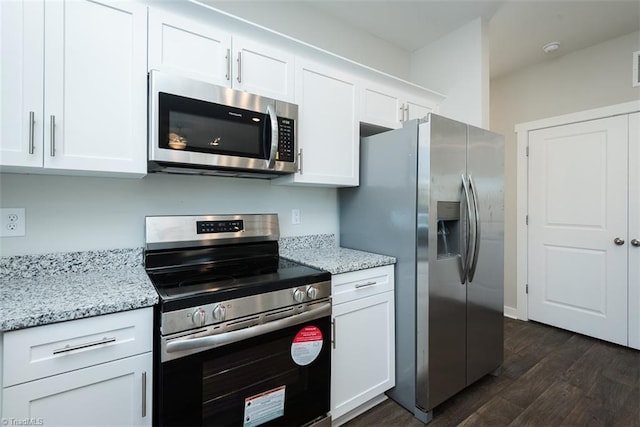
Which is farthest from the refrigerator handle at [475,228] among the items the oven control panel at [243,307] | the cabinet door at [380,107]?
the oven control panel at [243,307]

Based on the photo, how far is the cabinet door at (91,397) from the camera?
95cm

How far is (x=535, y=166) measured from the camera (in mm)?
3188

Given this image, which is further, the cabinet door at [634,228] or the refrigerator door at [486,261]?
the cabinet door at [634,228]

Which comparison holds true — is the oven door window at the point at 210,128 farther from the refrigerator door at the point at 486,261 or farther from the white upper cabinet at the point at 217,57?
the refrigerator door at the point at 486,261

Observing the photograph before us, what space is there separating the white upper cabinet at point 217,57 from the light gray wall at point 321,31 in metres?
0.57

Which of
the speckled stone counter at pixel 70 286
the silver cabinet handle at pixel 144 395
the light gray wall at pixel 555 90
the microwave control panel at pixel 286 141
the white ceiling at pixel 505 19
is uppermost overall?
the white ceiling at pixel 505 19

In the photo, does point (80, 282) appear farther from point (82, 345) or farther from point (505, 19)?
point (505, 19)

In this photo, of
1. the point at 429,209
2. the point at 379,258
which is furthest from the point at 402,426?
the point at 429,209

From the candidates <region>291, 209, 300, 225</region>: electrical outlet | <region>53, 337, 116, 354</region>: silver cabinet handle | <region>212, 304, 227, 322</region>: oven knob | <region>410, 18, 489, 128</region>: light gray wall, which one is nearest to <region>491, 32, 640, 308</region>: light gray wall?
<region>410, 18, 489, 128</region>: light gray wall

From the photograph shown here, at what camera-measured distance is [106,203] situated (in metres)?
1.56

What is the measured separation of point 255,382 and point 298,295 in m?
0.41

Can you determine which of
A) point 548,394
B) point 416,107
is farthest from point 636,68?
point 548,394

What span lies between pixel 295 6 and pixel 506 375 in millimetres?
3116

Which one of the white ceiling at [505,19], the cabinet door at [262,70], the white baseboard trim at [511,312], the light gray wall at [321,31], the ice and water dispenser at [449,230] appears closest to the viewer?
the cabinet door at [262,70]
